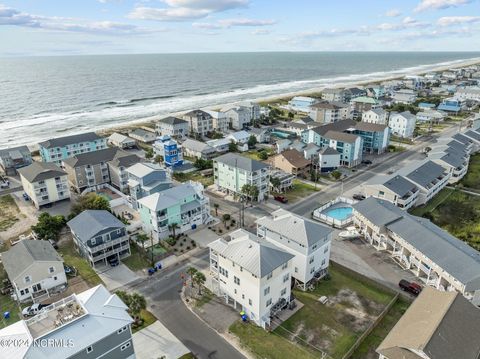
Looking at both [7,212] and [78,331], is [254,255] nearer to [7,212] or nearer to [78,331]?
[78,331]

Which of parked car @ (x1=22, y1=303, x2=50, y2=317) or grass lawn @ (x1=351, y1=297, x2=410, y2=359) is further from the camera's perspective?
parked car @ (x1=22, y1=303, x2=50, y2=317)

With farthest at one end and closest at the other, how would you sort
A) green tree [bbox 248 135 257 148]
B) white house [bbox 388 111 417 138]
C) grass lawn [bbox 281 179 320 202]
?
white house [bbox 388 111 417 138] → green tree [bbox 248 135 257 148] → grass lawn [bbox 281 179 320 202]

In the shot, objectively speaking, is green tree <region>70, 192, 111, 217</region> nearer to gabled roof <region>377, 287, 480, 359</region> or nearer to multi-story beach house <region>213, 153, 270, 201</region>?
multi-story beach house <region>213, 153, 270, 201</region>

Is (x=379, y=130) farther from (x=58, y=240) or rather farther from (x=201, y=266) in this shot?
(x=58, y=240)

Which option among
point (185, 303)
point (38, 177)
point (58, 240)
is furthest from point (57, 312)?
point (38, 177)

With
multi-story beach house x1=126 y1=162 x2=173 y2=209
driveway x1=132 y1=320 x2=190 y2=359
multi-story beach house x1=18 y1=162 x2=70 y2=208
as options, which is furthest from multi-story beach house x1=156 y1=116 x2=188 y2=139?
driveway x1=132 y1=320 x2=190 y2=359

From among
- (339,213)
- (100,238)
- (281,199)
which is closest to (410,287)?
(339,213)

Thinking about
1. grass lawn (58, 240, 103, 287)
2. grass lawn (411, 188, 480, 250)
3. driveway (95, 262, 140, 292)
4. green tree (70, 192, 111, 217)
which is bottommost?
driveway (95, 262, 140, 292)

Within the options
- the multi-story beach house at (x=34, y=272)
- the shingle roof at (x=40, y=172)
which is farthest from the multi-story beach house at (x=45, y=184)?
the multi-story beach house at (x=34, y=272)
